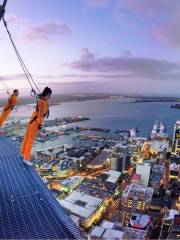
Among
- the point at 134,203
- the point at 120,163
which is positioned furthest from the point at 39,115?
the point at 120,163

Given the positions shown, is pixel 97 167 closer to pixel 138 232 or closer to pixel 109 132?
pixel 138 232

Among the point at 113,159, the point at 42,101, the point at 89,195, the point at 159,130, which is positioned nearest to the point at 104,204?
the point at 89,195

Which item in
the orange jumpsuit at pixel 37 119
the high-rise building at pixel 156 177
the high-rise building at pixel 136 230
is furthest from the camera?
the high-rise building at pixel 156 177

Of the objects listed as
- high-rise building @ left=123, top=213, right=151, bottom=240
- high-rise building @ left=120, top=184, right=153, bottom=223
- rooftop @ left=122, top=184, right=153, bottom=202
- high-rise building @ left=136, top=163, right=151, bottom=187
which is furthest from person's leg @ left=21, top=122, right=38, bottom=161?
high-rise building @ left=136, top=163, right=151, bottom=187

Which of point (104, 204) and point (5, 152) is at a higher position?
point (5, 152)

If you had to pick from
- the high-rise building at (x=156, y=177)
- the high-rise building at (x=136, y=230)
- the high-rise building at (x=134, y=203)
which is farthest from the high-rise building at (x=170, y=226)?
the high-rise building at (x=156, y=177)

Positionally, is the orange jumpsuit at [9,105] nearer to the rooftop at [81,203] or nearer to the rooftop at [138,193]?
the rooftop at [81,203]

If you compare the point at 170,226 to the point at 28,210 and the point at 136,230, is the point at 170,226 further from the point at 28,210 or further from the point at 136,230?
the point at 28,210

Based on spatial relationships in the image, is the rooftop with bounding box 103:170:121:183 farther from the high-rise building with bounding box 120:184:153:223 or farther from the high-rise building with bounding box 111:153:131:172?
the high-rise building with bounding box 120:184:153:223
